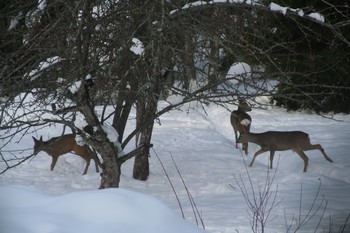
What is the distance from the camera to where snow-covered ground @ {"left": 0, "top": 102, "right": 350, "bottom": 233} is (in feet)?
9.21

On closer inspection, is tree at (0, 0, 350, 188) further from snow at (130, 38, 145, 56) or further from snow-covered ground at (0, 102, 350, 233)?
snow-covered ground at (0, 102, 350, 233)

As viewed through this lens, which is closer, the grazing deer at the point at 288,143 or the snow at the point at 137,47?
the snow at the point at 137,47

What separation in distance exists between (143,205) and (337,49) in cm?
1153

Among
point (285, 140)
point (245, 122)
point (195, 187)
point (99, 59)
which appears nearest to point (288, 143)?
point (285, 140)

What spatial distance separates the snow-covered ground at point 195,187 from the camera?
9.21 ft

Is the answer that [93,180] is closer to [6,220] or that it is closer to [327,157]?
[327,157]

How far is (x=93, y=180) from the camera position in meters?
11.9

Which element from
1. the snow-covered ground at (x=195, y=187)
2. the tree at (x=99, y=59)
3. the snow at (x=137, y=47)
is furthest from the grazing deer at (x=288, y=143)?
the snow at (x=137, y=47)

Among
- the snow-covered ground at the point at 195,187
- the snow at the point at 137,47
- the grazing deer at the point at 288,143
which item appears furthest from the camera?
the grazing deer at the point at 288,143

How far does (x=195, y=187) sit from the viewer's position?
1167cm

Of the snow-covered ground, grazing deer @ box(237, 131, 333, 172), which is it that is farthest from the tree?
grazing deer @ box(237, 131, 333, 172)

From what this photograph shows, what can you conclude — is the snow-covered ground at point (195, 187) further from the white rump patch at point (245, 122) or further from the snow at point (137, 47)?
the snow at point (137, 47)

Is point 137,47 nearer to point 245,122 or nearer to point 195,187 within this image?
point 195,187

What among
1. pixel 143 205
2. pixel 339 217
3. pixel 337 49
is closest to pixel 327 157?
pixel 337 49
